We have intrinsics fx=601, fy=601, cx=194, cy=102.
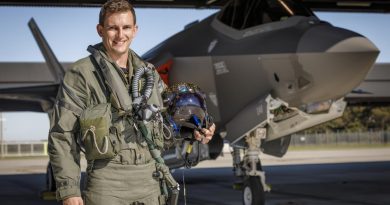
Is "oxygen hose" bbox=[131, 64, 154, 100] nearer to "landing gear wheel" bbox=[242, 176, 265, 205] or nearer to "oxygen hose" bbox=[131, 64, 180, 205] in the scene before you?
"oxygen hose" bbox=[131, 64, 180, 205]

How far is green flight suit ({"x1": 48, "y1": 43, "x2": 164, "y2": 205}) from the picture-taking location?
120 inches

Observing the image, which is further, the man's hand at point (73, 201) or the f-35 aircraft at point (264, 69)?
the f-35 aircraft at point (264, 69)

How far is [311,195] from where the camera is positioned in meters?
12.5

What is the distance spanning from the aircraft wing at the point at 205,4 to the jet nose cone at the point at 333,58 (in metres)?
7.69

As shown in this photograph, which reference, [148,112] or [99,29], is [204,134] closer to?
[148,112]

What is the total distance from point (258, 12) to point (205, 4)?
698cm

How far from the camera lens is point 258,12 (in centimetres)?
951

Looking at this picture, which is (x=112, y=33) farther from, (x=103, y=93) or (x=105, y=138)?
(x=105, y=138)

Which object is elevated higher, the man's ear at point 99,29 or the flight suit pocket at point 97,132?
the man's ear at point 99,29

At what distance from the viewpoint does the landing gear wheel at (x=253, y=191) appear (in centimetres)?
909

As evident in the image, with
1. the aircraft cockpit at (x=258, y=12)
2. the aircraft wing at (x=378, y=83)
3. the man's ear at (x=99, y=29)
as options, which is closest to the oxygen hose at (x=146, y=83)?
the man's ear at (x=99, y=29)

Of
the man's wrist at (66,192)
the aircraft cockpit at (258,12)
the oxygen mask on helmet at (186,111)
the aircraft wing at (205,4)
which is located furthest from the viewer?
the aircraft wing at (205,4)

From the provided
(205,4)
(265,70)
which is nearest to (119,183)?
(265,70)

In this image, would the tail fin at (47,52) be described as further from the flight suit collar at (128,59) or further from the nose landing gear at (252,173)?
the flight suit collar at (128,59)
